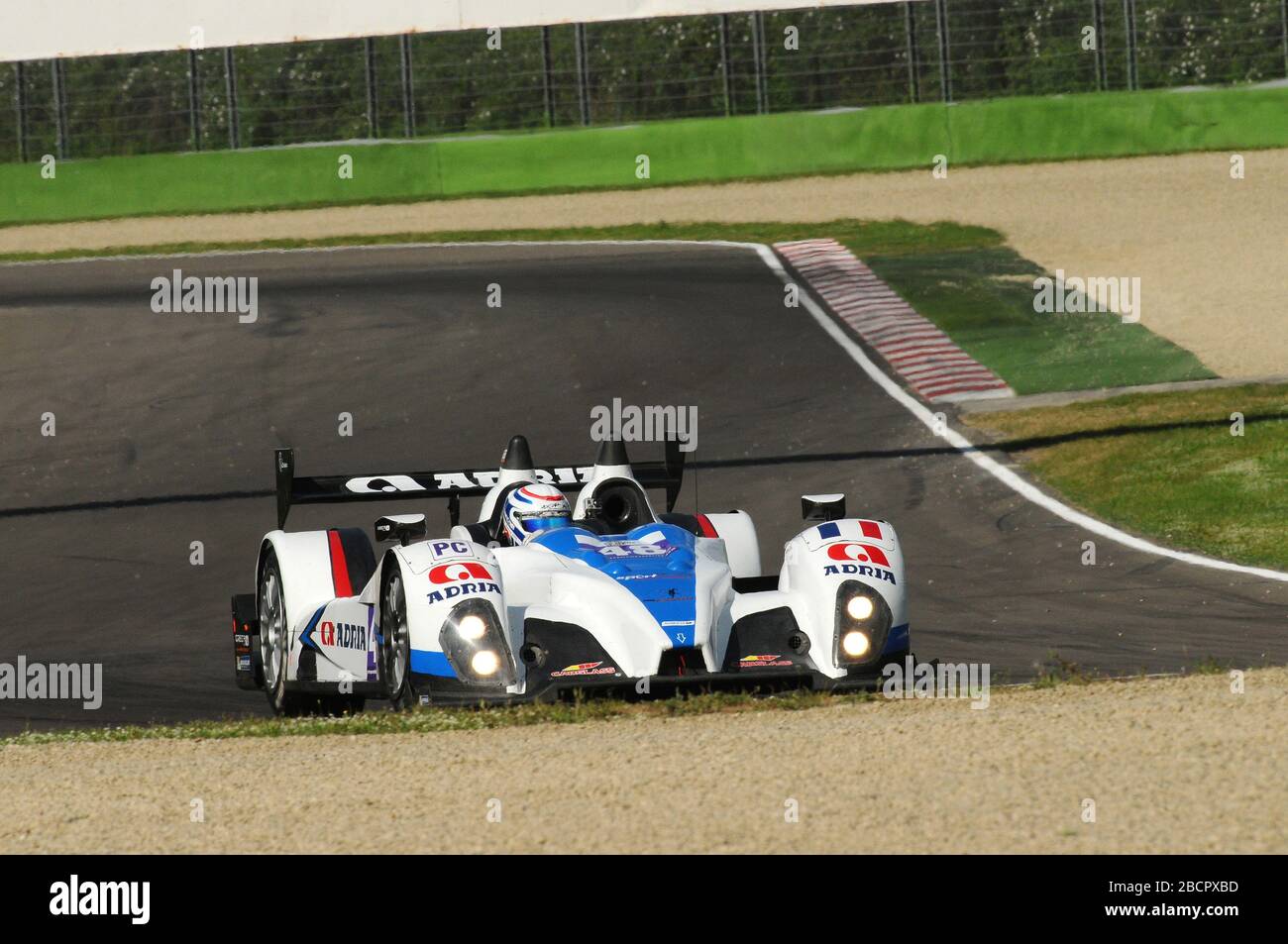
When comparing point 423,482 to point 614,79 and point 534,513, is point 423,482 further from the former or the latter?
point 614,79

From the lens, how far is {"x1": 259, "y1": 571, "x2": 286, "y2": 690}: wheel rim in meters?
11.2

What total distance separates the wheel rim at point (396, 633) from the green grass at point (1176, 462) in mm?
7231

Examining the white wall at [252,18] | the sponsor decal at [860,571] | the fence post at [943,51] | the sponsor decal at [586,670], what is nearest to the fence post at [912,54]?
the fence post at [943,51]

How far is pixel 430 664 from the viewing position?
9.38m

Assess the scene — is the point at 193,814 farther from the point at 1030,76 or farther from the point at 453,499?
the point at 1030,76

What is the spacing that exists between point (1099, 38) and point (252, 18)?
1932 cm

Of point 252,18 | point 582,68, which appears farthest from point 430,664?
point 582,68

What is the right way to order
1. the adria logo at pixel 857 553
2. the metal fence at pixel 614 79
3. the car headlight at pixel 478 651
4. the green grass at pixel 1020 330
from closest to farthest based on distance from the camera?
the car headlight at pixel 478 651 → the adria logo at pixel 857 553 → the green grass at pixel 1020 330 → the metal fence at pixel 614 79

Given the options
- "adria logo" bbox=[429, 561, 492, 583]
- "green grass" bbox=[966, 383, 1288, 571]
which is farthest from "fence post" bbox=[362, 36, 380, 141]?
"adria logo" bbox=[429, 561, 492, 583]

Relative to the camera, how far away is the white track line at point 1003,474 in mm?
14242

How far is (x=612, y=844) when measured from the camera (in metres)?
6.31

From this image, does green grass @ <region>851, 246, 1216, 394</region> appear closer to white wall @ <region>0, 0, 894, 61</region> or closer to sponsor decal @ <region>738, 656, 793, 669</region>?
white wall @ <region>0, 0, 894, 61</region>

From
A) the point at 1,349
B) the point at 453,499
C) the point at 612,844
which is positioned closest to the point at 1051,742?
the point at 612,844
